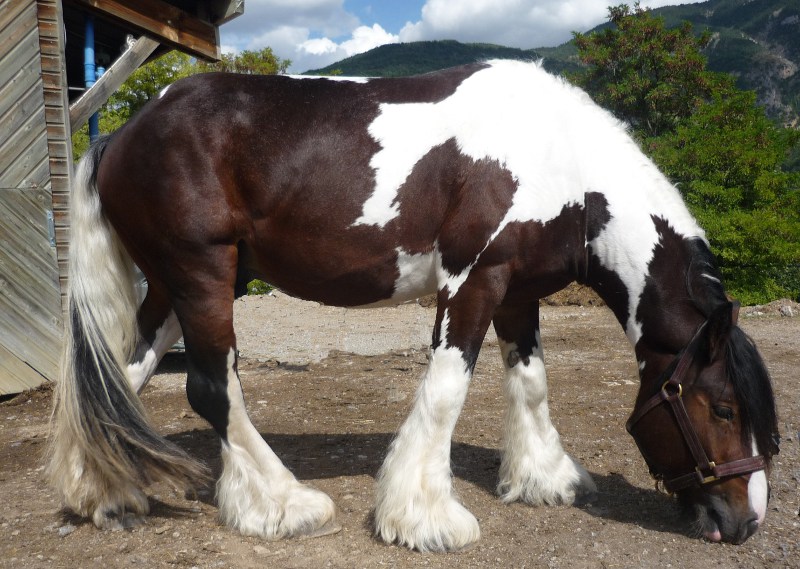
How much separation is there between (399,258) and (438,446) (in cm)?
87

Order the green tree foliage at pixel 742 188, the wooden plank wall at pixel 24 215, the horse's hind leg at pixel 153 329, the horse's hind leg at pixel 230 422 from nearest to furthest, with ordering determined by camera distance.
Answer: the horse's hind leg at pixel 230 422 < the horse's hind leg at pixel 153 329 < the wooden plank wall at pixel 24 215 < the green tree foliage at pixel 742 188

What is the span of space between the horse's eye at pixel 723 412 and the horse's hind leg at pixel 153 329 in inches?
104

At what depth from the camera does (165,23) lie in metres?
6.57

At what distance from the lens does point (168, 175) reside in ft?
Answer: 10.1

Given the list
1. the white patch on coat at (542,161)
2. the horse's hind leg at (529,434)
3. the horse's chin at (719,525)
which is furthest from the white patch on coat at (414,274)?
the horse's chin at (719,525)

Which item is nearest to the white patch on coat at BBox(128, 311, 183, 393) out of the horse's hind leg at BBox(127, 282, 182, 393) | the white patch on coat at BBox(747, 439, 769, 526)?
the horse's hind leg at BBox(127, 282, 182, 393)

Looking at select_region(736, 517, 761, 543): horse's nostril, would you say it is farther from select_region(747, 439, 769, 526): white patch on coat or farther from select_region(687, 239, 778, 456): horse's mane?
select_region(687, 239, 778, 456): horse's mane

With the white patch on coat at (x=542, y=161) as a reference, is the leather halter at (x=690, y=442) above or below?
below

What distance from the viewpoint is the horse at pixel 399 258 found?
2982 millimetres

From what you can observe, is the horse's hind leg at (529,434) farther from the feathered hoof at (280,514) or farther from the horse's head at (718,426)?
the feathered hoof at (280,514)

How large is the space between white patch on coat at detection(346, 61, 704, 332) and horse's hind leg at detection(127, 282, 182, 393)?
1206mm

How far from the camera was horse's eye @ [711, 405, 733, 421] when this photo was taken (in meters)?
2.92

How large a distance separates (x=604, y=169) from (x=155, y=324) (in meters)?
2.37

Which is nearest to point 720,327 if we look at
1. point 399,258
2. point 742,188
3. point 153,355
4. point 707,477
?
point 707,477
